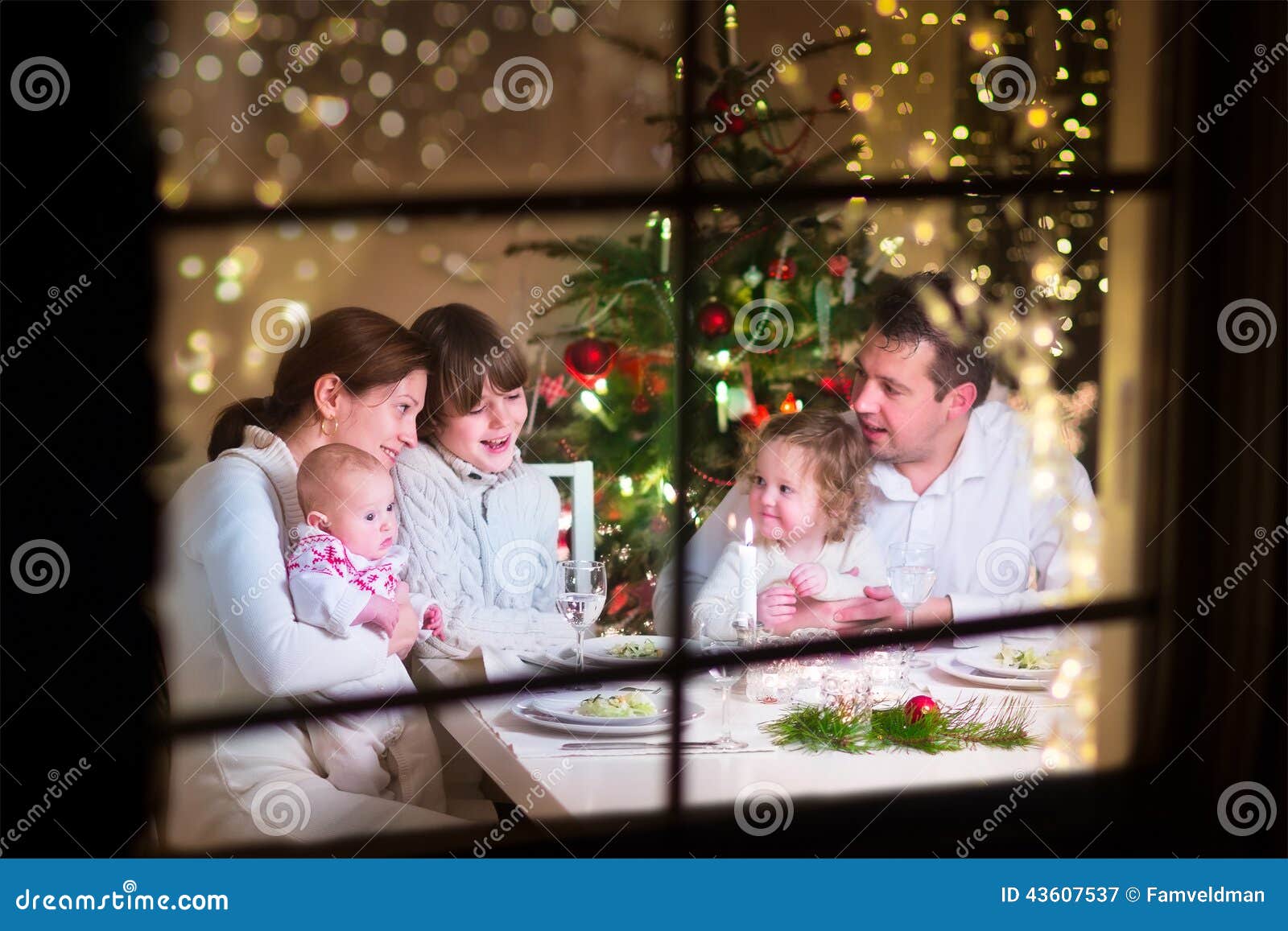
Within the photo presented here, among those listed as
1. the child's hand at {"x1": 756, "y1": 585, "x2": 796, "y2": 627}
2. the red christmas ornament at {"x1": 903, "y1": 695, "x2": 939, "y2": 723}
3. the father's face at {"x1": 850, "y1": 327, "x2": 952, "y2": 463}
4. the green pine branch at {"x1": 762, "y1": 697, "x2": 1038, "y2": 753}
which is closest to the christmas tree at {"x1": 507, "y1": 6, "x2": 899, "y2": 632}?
the father's face at {"x1": 850, "y1": 327, "x2": 952, "y2": 463}

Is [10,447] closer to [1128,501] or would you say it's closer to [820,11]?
[820,11]

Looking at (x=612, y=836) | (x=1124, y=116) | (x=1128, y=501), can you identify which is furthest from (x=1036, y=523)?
(x=612, y=836)

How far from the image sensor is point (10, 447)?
2.91 m

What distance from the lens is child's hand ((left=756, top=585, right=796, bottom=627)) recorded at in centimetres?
313

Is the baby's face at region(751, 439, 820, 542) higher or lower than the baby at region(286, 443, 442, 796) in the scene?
higher

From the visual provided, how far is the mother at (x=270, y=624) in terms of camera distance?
2895 mm

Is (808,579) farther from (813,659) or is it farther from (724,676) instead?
(724,676)

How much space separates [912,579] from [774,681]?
395mm

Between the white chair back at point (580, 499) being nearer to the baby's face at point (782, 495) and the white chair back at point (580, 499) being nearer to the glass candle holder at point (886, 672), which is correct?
the baby's face at point (782, 495)

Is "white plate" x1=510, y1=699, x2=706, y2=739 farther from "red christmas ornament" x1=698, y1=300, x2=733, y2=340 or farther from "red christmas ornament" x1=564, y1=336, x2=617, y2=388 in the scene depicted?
"red christmas ornament" x1=698, y1=300, x2=733, y2=340

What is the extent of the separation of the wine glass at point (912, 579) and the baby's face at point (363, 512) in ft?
3.83

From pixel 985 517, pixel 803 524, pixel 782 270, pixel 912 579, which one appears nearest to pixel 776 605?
pixel 803 524

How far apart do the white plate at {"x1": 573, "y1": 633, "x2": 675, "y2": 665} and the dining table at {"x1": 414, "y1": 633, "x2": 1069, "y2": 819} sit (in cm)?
4

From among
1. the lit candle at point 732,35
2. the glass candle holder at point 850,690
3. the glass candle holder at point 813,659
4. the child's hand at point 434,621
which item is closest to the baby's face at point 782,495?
A: the glass candle holder at point 813,659
